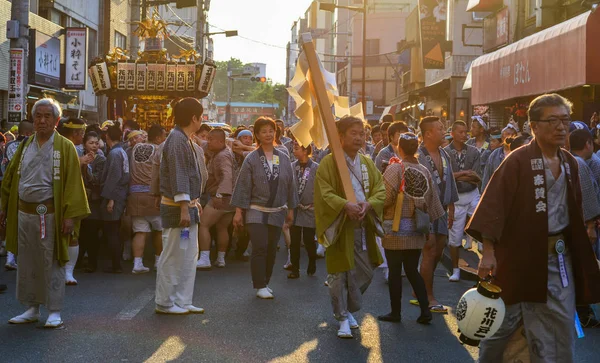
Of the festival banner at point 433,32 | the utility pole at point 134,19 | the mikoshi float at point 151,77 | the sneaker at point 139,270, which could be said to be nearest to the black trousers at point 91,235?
the sneaker at point 139,270

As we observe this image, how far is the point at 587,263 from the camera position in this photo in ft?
15.1

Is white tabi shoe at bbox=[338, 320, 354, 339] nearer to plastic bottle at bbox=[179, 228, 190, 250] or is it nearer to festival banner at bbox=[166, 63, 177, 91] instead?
plastic bottle at bbox=[179, 228, 190, 250]

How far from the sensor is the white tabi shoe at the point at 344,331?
268 inches

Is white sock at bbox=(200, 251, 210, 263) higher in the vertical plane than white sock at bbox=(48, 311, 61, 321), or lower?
higher

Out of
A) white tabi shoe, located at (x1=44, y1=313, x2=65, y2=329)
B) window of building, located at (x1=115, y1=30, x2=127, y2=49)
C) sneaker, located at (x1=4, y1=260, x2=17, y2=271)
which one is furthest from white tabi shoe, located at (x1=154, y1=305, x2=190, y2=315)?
window of building, located at (x1=115, y1=30, x2=127, y2=49)

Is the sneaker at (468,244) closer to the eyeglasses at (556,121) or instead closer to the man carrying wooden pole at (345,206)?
the man carrying wooden pole at (345,206)

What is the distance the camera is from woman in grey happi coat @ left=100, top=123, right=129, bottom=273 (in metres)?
10.3

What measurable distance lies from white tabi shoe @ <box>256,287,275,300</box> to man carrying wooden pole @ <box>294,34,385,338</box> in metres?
1.61

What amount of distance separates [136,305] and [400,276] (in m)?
2.61

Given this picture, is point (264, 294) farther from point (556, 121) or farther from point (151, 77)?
point (151, 77)

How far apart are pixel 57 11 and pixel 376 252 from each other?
2512 centimetres

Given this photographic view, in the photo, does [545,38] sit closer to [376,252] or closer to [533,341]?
[376,252]

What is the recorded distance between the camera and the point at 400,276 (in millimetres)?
7375

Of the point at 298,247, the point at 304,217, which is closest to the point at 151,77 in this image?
the point at 304,217
